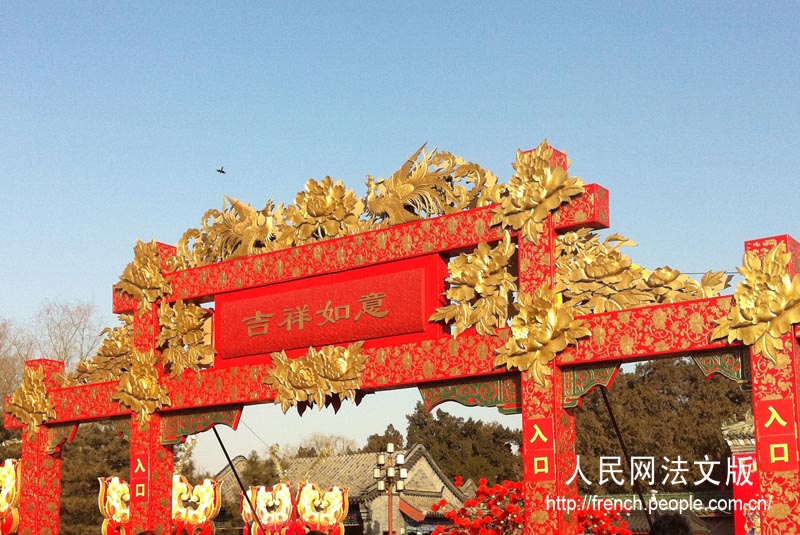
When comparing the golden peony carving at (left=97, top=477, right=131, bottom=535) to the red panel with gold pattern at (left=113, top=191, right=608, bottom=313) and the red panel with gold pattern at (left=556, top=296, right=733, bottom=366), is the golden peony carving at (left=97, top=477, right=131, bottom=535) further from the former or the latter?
the red panel with gold pattern at (left=556, top=296, right=733, bottom=366)

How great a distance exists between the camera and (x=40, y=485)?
37.6 ft

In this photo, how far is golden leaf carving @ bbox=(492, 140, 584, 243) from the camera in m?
7.83

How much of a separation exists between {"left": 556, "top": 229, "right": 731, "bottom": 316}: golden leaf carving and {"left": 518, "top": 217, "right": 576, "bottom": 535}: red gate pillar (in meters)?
0.14

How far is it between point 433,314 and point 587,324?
143 centimetres

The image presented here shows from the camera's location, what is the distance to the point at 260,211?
9.98 metres

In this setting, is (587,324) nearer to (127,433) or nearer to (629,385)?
(127,433)

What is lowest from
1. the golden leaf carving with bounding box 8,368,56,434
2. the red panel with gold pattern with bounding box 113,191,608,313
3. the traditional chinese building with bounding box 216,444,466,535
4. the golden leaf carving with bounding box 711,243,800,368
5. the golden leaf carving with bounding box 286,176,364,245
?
the traditional chinese building with bounding box 216,444,466,535

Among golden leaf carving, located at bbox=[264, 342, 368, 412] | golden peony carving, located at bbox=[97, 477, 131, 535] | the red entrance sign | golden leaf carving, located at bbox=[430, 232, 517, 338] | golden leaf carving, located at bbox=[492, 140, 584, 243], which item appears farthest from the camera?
golden peony carving, located at bbox=[97, 477, 131, 535]

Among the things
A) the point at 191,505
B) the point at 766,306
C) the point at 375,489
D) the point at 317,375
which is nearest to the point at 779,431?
the point at 766,306

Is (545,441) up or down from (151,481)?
up

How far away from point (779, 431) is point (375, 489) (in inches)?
552

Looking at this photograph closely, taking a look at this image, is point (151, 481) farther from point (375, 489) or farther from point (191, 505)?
point (375, 489)

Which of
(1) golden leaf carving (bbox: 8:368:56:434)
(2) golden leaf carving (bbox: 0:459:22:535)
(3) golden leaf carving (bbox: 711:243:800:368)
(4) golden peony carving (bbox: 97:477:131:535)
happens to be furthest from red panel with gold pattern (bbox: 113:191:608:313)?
(2) golden leaf carving (bbox: 0:459:22:535)

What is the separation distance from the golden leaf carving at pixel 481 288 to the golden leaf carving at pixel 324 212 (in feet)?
4.42
